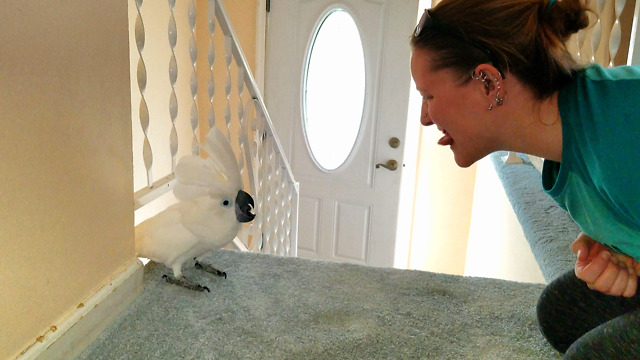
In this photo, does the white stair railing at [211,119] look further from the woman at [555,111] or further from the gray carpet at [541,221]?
the gray carpet at [541,221]

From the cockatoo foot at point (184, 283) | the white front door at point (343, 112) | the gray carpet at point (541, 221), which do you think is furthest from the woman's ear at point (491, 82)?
the white front door at point (343, 112)

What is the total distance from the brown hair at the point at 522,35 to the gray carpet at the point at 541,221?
1.94 feet

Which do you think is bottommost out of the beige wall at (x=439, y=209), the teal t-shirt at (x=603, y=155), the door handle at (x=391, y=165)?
the beige wall at (x=439, y=209)

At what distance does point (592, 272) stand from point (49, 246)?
90 cm

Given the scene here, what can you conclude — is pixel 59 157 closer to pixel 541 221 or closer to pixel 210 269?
pixel 210 269

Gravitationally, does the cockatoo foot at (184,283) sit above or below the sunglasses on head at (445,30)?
below

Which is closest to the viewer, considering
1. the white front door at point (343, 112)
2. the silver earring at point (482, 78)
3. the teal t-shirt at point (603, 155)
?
the teal t-shirt at point (603, 155)

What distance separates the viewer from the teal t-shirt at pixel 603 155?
2.55 ft

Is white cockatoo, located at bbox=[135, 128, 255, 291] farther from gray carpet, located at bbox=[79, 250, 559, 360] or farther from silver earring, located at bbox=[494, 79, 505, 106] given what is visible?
silver earring, located at bbox=[494, 79, 505, 106]

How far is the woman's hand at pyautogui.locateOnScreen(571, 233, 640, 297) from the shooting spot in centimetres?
92

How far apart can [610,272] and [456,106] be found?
374 millimetres

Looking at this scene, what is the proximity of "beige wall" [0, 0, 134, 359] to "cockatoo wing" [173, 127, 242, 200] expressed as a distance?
0.13 metres

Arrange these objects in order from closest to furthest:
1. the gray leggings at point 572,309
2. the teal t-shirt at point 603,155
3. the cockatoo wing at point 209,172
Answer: the teal t-shirt at point 603,155
the gray leggings at point 572,309
the cockatoo wing at point 209,172

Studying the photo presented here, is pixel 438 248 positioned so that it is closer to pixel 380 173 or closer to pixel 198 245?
pixel 380 173
